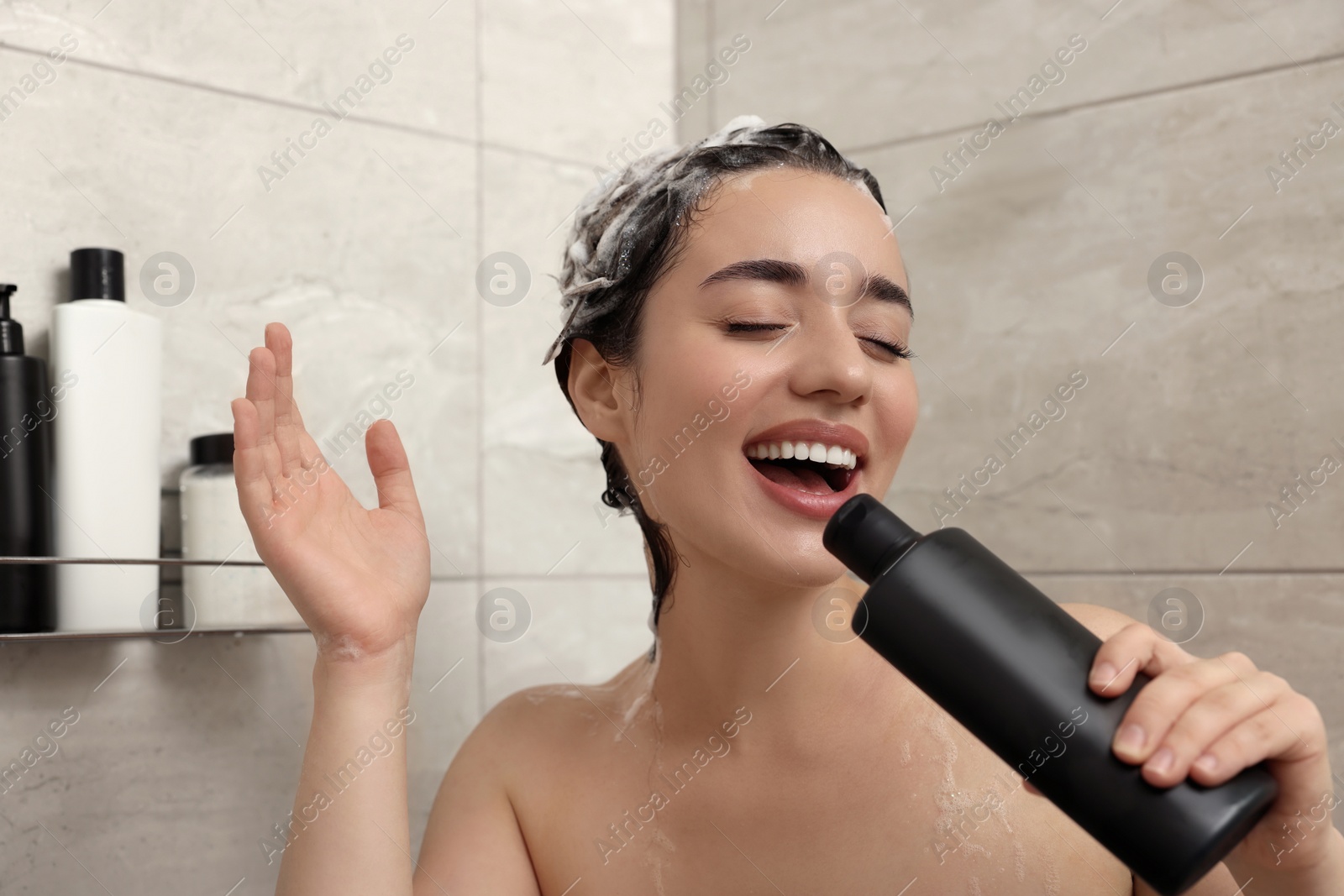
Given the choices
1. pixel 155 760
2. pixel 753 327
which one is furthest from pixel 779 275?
pixel 155 760

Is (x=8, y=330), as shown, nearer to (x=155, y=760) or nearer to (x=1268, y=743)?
(x=155, y=760)

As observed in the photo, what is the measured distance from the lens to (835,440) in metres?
0.91

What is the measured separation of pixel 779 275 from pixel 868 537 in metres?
0.35

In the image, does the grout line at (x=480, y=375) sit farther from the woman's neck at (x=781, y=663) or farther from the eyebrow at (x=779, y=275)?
the eyebrow at (x=779, y=275)

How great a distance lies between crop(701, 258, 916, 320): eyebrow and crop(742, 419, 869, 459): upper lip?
0.12m

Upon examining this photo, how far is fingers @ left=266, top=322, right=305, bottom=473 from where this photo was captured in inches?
36.6

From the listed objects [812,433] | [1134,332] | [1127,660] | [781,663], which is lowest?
[781,663]

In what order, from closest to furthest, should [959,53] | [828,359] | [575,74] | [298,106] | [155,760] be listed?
[828,359] → [155,760] → [298,106] → [959,53] → [575,74]

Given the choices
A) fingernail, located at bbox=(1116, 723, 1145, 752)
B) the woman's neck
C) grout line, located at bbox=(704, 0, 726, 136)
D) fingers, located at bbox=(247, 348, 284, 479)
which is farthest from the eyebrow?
grout line, located at bbox=(704, 0, 726, 136)

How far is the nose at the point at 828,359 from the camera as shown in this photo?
88 cm

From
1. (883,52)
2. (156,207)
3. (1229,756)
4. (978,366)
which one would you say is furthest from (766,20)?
(1229,756)

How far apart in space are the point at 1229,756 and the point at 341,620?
0.65 meters

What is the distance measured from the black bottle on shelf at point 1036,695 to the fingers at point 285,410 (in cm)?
54

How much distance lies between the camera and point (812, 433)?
0.90 metres
